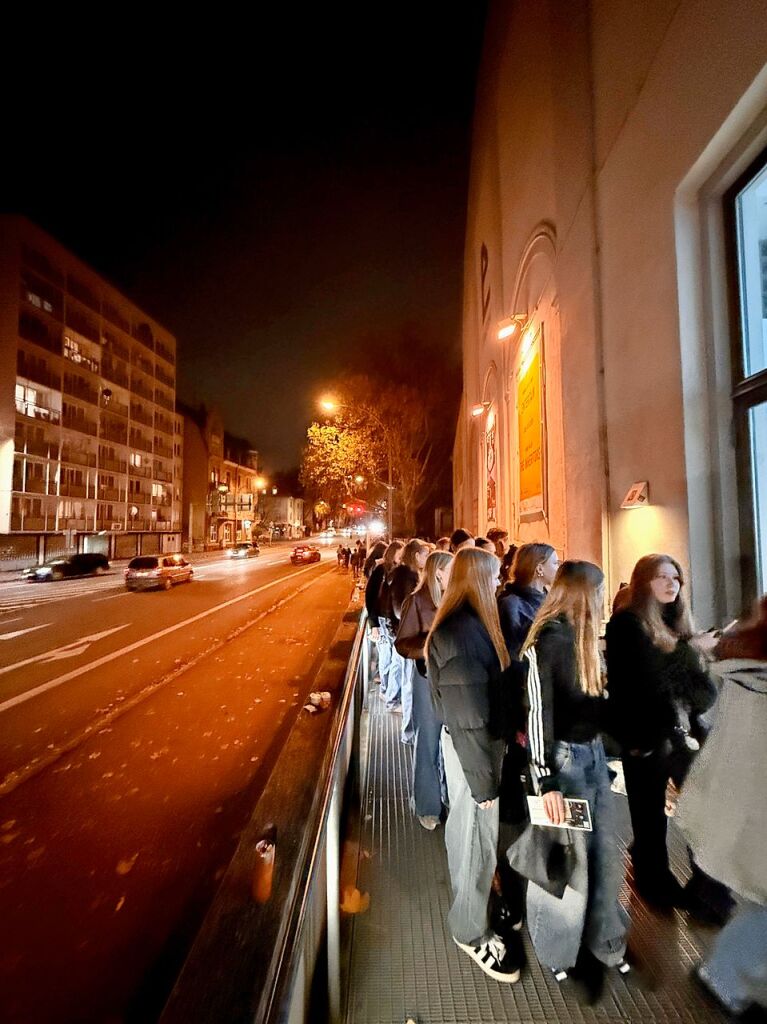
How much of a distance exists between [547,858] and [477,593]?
51.1 inches

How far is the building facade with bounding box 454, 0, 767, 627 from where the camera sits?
15.0 ft

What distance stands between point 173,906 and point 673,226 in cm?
708

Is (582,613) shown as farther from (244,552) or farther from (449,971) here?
(244,552)

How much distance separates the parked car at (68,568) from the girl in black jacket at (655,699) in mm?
33545

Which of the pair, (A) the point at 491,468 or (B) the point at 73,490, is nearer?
(A) the point at 491,468

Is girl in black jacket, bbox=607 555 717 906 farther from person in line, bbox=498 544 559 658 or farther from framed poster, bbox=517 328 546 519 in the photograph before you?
framed poster, bbox=517 328 546 519

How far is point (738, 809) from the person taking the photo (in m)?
1.99

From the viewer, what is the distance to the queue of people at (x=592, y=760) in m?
2.07

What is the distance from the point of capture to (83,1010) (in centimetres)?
260

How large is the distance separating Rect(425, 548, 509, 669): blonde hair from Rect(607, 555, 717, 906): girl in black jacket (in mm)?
768

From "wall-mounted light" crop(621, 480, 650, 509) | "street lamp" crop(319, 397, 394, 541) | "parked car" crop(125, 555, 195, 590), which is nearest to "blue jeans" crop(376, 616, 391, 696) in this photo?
"wall-mounted light" crop(621, 480, 650, 509)

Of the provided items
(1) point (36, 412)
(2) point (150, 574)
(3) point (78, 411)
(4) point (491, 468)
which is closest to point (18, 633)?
(2) point (150, 574)

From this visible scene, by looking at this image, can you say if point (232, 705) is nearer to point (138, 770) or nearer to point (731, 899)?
point (138, 770)

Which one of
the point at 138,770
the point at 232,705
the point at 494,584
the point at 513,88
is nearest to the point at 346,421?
the point at 513,88
